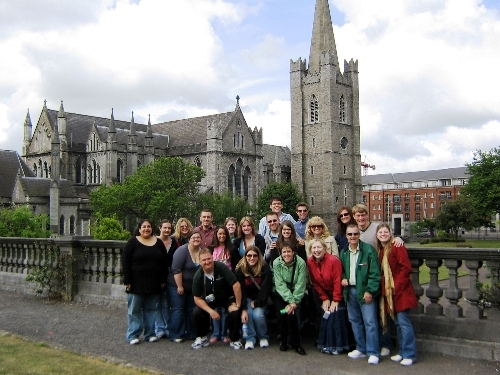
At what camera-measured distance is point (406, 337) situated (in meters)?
7.08

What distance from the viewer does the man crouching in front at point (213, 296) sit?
8008 millimetres

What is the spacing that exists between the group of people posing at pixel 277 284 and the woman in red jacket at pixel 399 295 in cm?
1

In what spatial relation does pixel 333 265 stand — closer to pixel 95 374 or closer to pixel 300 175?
pixel 95 374

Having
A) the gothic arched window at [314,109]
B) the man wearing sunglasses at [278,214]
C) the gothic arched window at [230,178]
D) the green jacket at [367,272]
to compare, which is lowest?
the green jacket at [367,272]

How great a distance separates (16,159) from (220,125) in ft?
79.0

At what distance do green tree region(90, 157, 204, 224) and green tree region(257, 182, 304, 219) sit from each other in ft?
59.6

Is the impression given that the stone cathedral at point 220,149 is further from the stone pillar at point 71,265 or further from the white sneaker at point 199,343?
the white sneaker at point 199,343

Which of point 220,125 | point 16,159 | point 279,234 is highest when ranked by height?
point 220,125

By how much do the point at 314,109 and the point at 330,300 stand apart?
73790mm

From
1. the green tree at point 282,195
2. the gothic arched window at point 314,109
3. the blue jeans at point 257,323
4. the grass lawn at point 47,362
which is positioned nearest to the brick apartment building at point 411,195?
the gothic arched window at point 314,109

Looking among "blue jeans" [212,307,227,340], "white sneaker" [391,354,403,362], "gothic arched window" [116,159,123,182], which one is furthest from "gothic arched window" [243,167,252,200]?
"white sneaker" [391,354,403,362]

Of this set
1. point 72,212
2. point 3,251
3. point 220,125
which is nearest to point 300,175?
point 220,125

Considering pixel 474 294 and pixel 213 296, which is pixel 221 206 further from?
pixel 474 294

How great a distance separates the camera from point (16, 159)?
55.1 m
